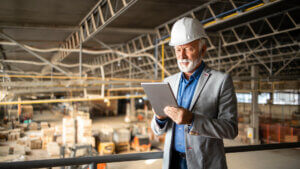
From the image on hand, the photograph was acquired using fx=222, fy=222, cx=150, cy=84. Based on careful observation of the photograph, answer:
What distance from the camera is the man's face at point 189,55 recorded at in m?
1.75

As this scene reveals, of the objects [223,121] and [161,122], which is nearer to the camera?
[223,121]

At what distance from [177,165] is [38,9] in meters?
9.65

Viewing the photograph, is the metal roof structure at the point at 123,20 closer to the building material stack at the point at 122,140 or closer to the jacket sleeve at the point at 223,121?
the jacket sleeve at the point at 223,121

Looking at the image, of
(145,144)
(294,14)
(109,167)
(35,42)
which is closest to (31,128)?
(35,42)

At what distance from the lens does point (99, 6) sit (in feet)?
29.8

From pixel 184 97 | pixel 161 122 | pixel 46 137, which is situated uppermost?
pixel 184 97

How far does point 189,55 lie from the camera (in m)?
1.76

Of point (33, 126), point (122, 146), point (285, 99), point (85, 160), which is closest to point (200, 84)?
point (85, 160)

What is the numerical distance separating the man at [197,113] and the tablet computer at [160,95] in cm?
6

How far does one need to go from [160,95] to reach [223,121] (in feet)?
1.55

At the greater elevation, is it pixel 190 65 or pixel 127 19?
pixel 127 19

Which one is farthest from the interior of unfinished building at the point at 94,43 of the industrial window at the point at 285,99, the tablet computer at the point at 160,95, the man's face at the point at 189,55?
the tablet computer at the point at 160,95

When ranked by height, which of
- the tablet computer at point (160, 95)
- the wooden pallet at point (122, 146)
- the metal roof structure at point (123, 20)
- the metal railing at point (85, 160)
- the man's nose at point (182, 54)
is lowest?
the wooden pallet at point (122, 146)

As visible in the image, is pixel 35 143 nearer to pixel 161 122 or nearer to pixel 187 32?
pixel 161 122
